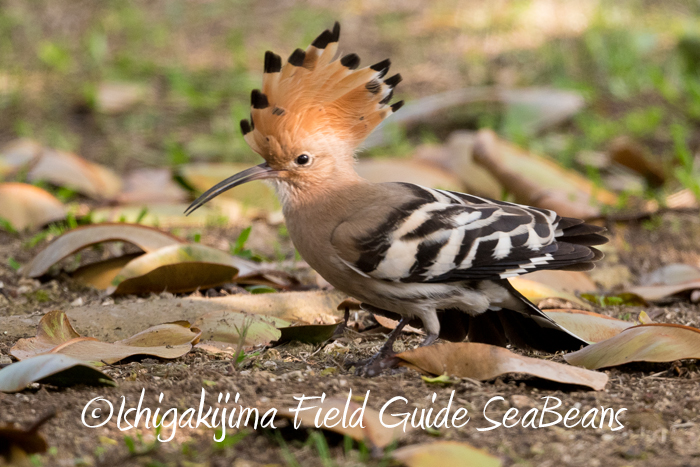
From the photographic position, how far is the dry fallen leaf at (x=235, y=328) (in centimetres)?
295

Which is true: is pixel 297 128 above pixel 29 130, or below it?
above

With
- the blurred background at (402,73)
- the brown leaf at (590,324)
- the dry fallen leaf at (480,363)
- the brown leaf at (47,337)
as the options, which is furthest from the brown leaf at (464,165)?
the brown leaf at (47,337)

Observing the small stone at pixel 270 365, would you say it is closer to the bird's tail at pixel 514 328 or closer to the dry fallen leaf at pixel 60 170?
the bird's tail at pixel 514 328

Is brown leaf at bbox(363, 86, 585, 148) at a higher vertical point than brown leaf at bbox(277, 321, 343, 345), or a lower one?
higher

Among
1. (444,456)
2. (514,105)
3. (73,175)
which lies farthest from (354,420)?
(514,105)

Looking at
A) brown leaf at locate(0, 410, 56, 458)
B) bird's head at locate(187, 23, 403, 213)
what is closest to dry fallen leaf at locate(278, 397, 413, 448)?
brown leaf at locate(0, 410, 56, 458)

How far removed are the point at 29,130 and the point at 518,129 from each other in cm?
406

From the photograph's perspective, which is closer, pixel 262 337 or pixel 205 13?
pixel 262 337

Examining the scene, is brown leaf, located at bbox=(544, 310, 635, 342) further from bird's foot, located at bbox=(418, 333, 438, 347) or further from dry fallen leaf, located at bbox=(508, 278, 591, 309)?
bird's foot, located at bbox=(418, 333, 438, 347)

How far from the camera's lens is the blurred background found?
6457mm

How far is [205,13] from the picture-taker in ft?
28.9

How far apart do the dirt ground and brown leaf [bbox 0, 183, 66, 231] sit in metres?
1.60

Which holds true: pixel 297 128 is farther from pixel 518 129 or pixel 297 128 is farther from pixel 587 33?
pixel 587 33

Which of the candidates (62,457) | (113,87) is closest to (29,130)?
(113,87)
